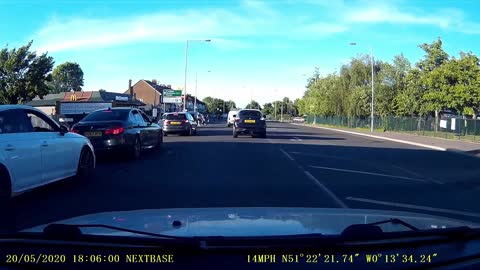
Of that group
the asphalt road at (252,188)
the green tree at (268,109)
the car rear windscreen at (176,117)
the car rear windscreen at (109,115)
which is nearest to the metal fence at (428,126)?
the car rear windscreen at (176,117)

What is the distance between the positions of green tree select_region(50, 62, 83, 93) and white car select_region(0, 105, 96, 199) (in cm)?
11701

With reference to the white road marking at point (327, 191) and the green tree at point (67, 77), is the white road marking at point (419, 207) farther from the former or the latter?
the green tree at point (67, 77)

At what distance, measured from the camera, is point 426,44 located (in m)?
50.4

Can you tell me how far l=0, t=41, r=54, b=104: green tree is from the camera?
1538 inches

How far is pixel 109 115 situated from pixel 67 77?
116m

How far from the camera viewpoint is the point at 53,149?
857 centimetres

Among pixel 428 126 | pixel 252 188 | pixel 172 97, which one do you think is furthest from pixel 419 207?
pixel 172 97

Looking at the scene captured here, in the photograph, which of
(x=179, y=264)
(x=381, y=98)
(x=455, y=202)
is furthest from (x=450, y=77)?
(x=179, y=264)

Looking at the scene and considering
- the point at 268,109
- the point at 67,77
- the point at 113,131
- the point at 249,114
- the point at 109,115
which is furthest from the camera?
the point at 268,109

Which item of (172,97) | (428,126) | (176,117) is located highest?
(172,97)

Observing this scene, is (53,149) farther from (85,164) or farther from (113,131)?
(113,131)

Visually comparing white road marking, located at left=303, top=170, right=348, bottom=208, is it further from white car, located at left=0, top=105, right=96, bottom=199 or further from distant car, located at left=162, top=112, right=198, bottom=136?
distant car, located at left=162, top=112, right=198, bottom=136

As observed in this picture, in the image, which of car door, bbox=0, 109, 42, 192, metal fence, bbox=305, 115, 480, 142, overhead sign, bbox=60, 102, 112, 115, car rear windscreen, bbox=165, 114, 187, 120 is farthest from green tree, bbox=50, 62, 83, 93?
car door, bbox=0, 109, 42, 192

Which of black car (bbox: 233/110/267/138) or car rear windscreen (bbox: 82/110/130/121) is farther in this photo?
black car (bbox: 233/110/267/138)
